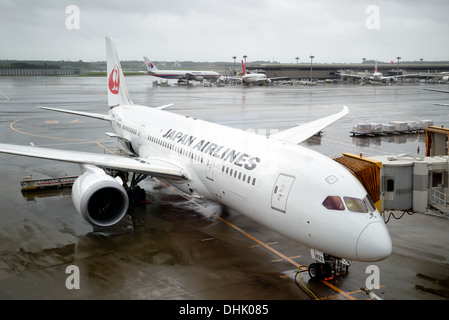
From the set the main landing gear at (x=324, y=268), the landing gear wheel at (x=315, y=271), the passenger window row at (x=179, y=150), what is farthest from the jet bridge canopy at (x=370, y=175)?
the passenger window row at (x=179, y=150)

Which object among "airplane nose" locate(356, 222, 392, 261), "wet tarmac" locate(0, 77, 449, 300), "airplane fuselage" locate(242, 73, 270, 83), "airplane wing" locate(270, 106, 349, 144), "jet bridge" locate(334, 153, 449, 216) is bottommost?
"wet tarmac" locate(0, 77, 449, 300)

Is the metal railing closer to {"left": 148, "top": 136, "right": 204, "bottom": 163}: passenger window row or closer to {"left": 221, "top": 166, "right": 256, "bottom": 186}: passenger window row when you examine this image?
{"left": 221, "top": 166, "right": 256, "bottom": 186}: passenger window row

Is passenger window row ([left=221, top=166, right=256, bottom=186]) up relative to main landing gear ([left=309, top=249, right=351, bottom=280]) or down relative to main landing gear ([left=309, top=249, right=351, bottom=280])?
up

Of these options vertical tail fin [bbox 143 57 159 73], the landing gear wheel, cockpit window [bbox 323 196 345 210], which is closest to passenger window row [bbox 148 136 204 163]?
the landing gear wheel

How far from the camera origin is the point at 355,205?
41.7ft

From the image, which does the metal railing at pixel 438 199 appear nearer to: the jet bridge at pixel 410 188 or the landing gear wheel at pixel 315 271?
the jet bridge at pixel 410 188

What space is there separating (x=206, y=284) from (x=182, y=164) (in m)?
7.22

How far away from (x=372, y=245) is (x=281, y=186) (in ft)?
11.2

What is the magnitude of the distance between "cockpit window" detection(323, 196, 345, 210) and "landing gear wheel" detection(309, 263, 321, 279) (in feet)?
8.70

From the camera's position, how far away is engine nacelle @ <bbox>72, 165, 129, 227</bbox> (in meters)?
17.0

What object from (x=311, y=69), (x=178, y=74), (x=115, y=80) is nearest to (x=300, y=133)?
(x=115, y=80)

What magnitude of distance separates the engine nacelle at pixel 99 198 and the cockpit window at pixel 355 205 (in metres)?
8.90

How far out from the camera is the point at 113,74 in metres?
31.9
